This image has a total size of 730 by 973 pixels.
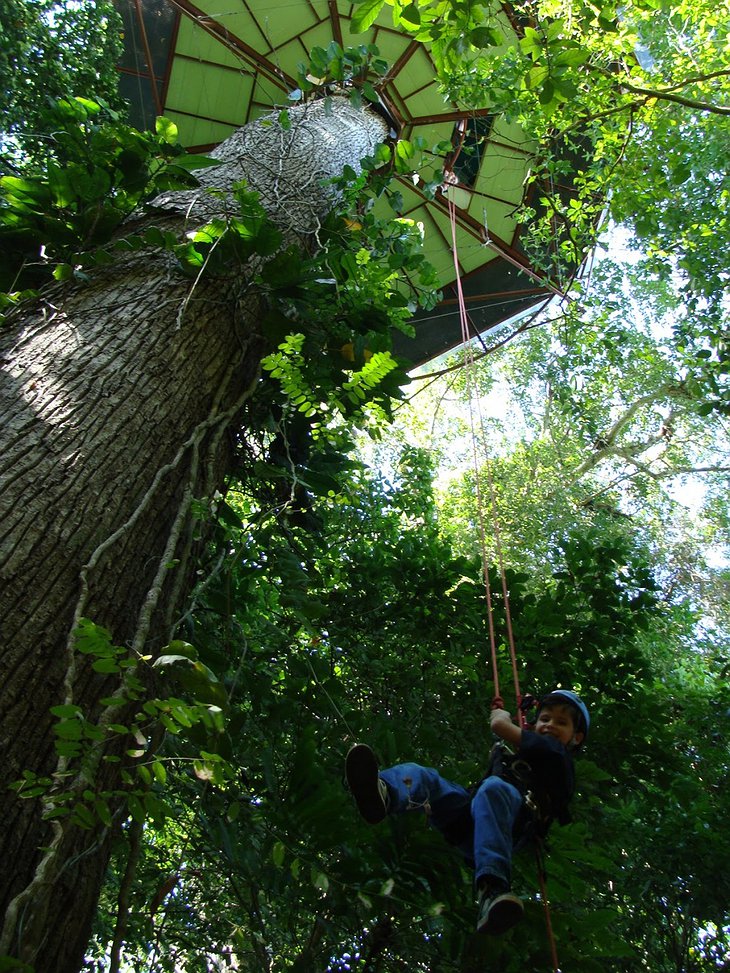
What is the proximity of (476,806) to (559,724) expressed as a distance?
63cm

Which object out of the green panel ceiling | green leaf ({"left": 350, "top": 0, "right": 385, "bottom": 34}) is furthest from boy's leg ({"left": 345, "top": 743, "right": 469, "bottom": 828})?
the green panel ceiling

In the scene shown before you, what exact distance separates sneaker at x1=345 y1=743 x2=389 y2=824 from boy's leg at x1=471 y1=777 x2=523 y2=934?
296mm

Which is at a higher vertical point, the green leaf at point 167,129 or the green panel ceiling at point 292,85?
the green panel ceiling at point 292,85

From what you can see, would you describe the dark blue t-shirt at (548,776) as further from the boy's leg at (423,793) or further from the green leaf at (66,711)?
the green leaf at (66,711)

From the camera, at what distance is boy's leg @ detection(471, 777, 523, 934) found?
2127mm

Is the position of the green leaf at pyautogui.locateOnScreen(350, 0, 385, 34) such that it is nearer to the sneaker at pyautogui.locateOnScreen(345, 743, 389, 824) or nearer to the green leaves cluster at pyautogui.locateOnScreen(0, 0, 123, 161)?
the sneaker at pyautogui.locateOnScreen(345, 743, 389, 824)

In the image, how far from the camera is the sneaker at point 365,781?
92.5 inches

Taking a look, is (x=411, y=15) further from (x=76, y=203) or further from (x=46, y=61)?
(x=46, y=61)

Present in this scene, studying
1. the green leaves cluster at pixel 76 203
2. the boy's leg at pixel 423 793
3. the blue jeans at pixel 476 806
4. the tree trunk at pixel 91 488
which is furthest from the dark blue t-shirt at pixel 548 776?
the green leaves cluster at pixel 76 203

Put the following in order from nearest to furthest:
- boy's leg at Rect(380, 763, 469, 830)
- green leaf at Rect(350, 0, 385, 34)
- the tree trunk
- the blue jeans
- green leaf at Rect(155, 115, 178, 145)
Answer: the tree trunk, the blue jeans, boy's leg at Rect(380, 763, 469, 830), green leaf at Rect(350, 0, 385, 34), green leaf at Rect(155, 115, 178, 145)

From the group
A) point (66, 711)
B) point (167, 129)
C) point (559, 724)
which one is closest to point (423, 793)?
point (559, 724)

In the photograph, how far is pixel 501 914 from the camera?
83.6 inches

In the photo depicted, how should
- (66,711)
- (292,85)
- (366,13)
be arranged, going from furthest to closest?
(292,85) < (366,13) < (66,711)

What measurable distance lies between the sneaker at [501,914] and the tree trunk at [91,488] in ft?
3.37
